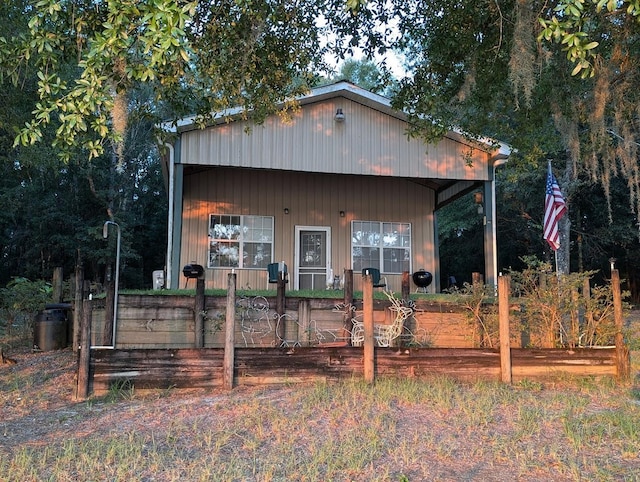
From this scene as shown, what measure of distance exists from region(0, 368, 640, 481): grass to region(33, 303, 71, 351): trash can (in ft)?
14.4

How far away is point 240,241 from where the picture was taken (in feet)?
39.4

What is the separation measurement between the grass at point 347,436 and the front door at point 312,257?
6.14 meters

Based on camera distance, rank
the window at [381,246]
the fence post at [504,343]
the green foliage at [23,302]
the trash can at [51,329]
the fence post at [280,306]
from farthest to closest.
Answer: the window at [381,246] < the green foliage at [23,302] < the trash can at [51,329] < the fence post at [280,306] < the fence post at [504,343]

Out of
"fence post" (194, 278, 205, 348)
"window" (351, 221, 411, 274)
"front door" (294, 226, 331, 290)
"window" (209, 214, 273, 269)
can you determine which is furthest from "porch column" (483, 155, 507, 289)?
"fence post" (194, 278, 205, 348)

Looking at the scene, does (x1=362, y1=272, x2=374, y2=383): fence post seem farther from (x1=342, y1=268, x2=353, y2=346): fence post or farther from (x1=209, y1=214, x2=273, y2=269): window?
(x1=209, y1=214, x2=273, y2=269): window

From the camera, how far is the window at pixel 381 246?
1251 cm

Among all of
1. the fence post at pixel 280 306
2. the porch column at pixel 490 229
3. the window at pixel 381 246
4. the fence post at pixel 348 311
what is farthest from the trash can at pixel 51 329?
the porch column at pixel 490 229

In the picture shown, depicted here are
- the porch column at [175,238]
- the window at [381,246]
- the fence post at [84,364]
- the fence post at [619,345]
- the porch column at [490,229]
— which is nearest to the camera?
the fence post at [84,364]

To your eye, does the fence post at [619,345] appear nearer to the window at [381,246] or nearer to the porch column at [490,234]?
the porch column at [490,234]

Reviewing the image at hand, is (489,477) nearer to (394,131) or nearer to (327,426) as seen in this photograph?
(327,426)

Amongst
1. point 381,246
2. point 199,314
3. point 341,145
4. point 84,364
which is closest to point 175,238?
point 199,314

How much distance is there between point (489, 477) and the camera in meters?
3.72

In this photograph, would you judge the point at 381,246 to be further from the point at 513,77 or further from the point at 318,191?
the point at 513,77

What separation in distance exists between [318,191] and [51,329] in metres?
5.97
